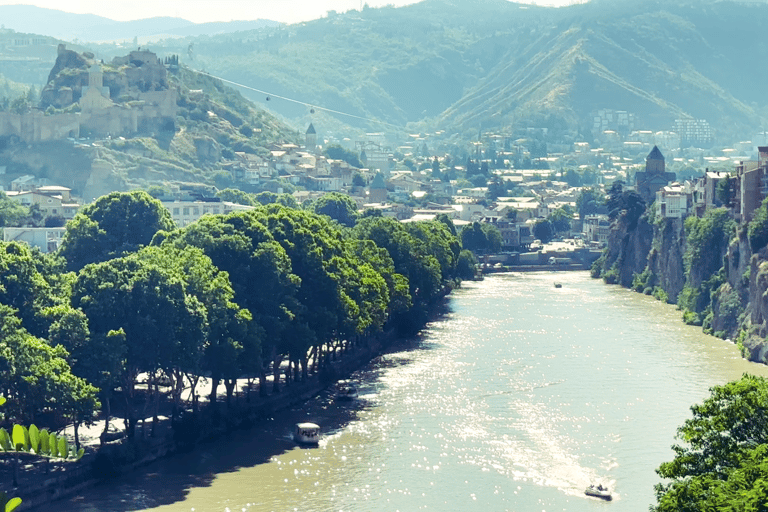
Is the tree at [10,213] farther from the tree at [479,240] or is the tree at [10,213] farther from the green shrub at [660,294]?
the green shrub at [660,294]

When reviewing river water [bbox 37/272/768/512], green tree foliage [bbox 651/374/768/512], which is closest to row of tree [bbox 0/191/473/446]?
river water [bbox 37/272/768/512]

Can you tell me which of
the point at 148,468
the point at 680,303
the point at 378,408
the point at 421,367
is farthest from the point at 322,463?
the point at 680,303

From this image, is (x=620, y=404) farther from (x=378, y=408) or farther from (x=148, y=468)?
(x=148, y=468)

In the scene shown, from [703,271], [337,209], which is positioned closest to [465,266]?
[337,209]

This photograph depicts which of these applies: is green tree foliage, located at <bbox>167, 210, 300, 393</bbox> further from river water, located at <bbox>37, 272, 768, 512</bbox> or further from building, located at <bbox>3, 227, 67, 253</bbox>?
building, located at <bbox>3, 227, 67, 253</bbox>

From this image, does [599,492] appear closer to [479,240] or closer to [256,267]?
[256,267]
